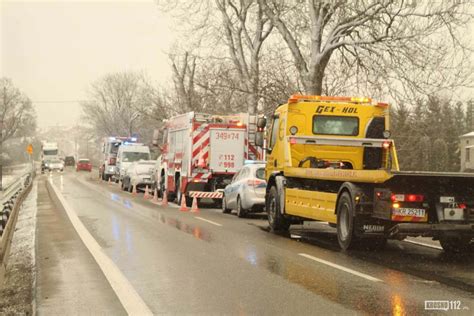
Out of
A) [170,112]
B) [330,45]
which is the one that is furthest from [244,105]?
[170,112]

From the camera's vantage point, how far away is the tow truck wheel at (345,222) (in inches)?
422

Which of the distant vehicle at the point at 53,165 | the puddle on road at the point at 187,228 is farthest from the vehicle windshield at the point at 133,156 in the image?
the distant vehicle at the point at 53,165

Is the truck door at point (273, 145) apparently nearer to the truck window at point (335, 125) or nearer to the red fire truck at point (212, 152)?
the truck window at point (335, 125)

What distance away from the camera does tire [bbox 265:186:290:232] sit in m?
14.2

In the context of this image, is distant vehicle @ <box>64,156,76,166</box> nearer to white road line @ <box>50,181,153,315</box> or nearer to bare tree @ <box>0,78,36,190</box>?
bare tree @ <box>0,78,36,190</box>

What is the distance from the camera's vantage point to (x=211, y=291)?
7.35 metres

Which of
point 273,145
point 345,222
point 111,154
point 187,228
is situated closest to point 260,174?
point 273,145

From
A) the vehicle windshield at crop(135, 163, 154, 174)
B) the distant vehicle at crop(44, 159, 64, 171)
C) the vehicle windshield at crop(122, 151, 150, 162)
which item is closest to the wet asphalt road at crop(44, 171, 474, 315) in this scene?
the vehicle windshield at crop(135, 163, 154, 174)

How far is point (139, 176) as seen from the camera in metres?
32.3

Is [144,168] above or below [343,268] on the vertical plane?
above

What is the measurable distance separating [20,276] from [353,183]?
5.45 m

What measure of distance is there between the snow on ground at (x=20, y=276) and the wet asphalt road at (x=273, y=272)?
3.98 feet

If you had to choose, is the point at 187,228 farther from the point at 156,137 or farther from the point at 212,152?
the point at 156,137

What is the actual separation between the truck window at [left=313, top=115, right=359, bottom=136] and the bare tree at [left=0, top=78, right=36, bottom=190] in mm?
99393
